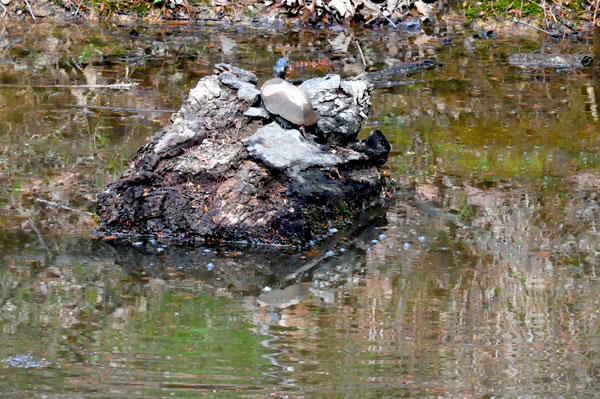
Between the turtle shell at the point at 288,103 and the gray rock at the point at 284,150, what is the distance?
0.11 metres

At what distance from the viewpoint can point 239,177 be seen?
6488 millimetres

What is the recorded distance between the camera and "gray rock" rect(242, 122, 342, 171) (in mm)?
6492

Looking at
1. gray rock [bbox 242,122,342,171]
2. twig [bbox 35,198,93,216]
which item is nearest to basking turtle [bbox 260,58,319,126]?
gray rock [bbox 242,122,342,171]

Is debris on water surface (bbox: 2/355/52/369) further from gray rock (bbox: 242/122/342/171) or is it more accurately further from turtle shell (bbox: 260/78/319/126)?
turtle shell (bbox: 260/78/319/126)

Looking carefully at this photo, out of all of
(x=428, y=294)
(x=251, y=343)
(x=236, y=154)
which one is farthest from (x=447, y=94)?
(x=251, y=343)

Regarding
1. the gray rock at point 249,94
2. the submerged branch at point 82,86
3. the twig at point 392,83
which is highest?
the twig at point 392,83

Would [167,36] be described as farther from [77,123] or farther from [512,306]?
[512,306]

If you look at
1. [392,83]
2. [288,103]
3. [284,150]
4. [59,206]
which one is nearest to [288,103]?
[288,103]

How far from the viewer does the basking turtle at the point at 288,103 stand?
6.77 metres

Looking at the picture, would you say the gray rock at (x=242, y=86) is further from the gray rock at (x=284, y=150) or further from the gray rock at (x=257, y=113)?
the gray rock at (x=284, y=150)

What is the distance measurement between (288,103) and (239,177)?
74 cm

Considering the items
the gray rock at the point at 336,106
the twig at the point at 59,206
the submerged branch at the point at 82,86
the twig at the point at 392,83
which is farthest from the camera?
the twig at the point at 392,83

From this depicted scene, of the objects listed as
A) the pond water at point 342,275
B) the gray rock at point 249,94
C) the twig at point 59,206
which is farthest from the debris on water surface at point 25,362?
the gray rock at point 249,94

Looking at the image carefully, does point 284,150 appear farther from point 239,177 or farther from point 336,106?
point 336,106
